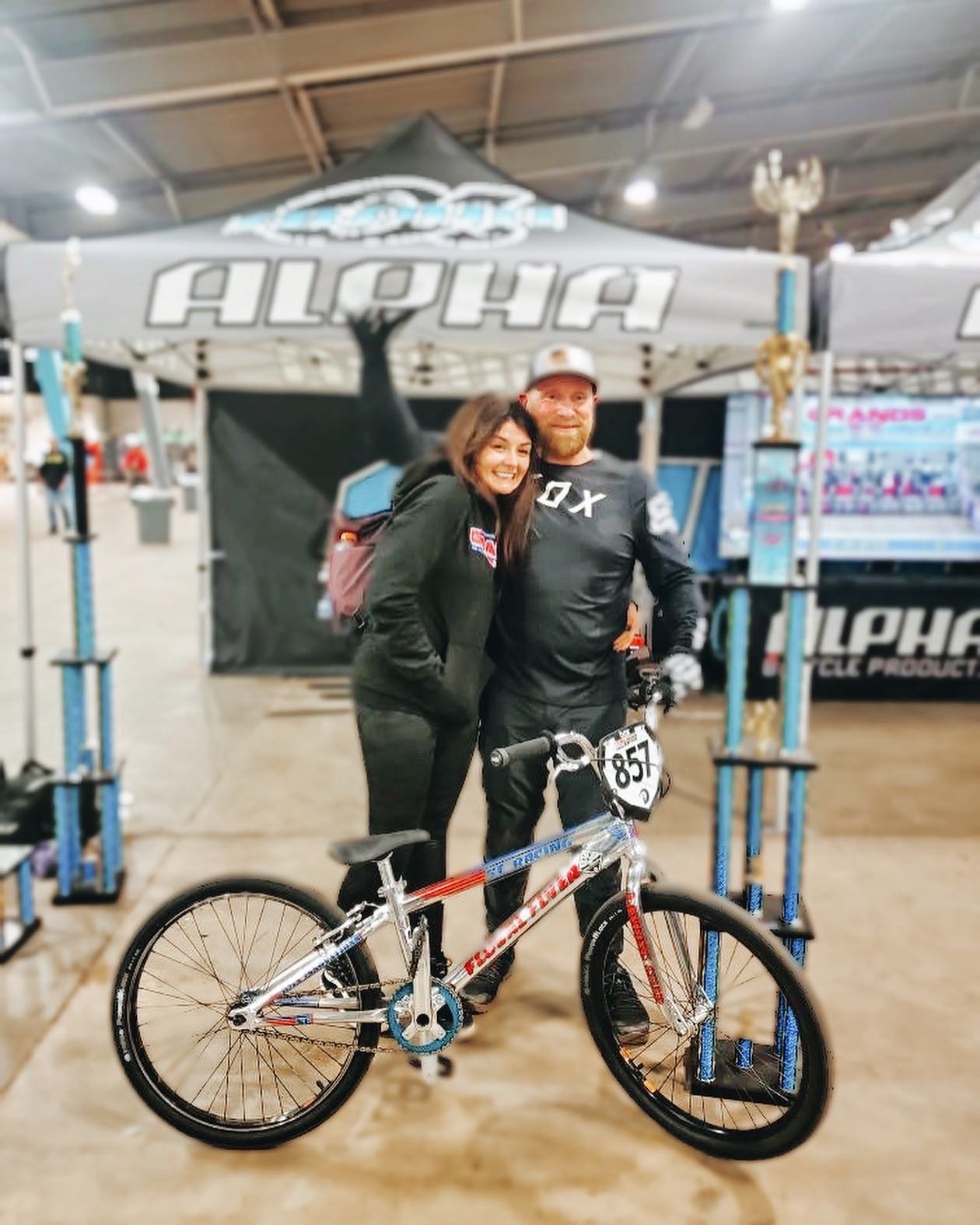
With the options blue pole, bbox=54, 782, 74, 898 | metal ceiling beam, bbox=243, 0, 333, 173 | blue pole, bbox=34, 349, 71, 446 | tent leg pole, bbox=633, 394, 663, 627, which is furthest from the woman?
metal ceiling beam, bbox=243, 0, 333, 173

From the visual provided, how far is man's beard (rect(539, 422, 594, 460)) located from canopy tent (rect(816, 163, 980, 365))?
66.5 inches

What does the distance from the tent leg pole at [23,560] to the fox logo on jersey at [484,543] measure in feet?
8.09

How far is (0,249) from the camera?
3.46 metres

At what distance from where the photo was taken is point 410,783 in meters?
2.23

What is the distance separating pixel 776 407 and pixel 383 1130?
2098 millimetres

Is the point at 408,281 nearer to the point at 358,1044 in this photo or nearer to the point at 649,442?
the point at 358,1044

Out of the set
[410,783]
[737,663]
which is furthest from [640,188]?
[410,783]

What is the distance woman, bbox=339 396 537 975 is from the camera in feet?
6.71

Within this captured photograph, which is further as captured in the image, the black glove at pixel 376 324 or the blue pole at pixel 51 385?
the blue pole at pixel 51 385

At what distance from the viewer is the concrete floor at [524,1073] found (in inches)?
80.7

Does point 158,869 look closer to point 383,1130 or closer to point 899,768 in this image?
point 383,1130

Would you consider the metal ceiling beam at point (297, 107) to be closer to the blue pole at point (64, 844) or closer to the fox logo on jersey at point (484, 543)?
the blue pole at point (64, 844)

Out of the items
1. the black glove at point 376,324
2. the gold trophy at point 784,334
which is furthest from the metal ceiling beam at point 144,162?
the gold trophy at point 784,334

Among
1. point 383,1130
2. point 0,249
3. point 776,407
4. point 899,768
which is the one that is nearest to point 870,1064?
point 383,1130
